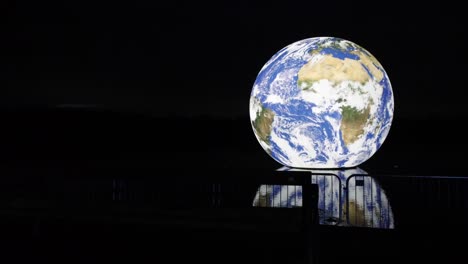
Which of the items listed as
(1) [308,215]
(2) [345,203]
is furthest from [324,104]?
(1) [308,215]

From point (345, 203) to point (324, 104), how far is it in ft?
10.8

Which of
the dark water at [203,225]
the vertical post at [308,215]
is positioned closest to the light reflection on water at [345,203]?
the dark water at [203,225]

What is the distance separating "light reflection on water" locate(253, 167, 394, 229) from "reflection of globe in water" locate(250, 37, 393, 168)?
3.44 ft

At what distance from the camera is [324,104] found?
32.0ft

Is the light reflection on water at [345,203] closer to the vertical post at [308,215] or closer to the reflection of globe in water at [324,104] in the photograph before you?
the reflection of globe in water at [324,104]

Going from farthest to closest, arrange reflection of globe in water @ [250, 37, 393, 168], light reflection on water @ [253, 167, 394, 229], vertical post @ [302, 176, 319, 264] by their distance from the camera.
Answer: reflection of globe in water @ [250, 37, 393, 168] < light reflection on water @ [253, 167, 394, 229] < vertical post @ [302, 176, 319, 264]

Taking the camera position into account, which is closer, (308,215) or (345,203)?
(308,215)

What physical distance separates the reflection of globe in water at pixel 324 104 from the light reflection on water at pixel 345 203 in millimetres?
1048

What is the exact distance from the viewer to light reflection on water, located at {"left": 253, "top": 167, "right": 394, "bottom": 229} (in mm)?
6020

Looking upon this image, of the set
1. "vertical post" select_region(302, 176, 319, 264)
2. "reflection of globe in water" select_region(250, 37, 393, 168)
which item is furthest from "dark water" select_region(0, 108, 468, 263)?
"reflection of globe in water" select_region(250, 37, 393, 168)

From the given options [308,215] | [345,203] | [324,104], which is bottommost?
[345,203]

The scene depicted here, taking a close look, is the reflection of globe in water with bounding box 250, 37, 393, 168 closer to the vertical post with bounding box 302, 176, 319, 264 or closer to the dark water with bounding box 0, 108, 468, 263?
the dark water with bounding box 0, 108, 468, 263

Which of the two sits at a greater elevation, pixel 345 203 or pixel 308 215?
pixel 308 215

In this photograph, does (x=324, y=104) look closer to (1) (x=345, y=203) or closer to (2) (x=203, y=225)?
(1) (x=345, y=203)
